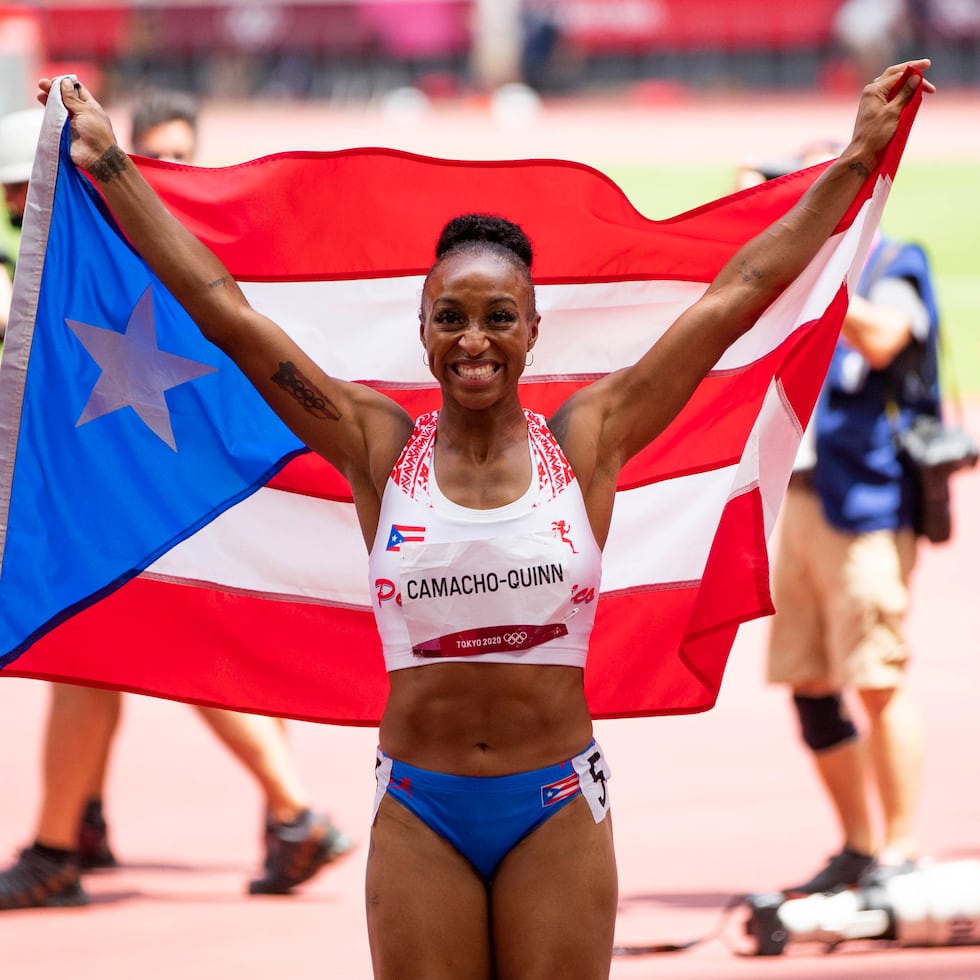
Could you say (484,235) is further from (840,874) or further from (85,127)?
(840,874)

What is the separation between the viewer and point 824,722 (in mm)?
6113

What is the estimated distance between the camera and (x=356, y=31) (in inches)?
1636

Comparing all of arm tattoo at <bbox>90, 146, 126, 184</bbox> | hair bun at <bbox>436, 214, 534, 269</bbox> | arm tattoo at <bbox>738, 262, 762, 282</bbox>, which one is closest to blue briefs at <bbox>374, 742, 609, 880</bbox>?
hair bun at <bbox>436, 214, 534, 269</bbox>

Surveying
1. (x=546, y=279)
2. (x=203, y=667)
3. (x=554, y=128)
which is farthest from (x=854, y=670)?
(x=554, y=128)

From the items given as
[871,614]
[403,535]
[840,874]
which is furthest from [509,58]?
[403,535]

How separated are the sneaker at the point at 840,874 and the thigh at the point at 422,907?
8.49ft

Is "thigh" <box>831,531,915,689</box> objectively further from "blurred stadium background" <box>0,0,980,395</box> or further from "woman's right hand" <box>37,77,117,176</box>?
"blurred stadium background" <box>0,0,980,395</box>

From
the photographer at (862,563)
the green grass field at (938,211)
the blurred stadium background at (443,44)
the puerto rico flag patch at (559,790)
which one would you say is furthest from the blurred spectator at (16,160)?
the blurred stadium background at (443,44)

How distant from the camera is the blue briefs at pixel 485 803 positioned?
365 centimetres

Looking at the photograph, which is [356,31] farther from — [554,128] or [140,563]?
[140,563]

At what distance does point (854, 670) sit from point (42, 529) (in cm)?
268

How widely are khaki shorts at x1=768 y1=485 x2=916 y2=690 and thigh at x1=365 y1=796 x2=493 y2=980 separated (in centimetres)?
257

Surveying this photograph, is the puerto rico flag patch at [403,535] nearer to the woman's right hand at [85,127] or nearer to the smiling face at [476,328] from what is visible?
the smiling face at [476,328]

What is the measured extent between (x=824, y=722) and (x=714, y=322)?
252 cm
